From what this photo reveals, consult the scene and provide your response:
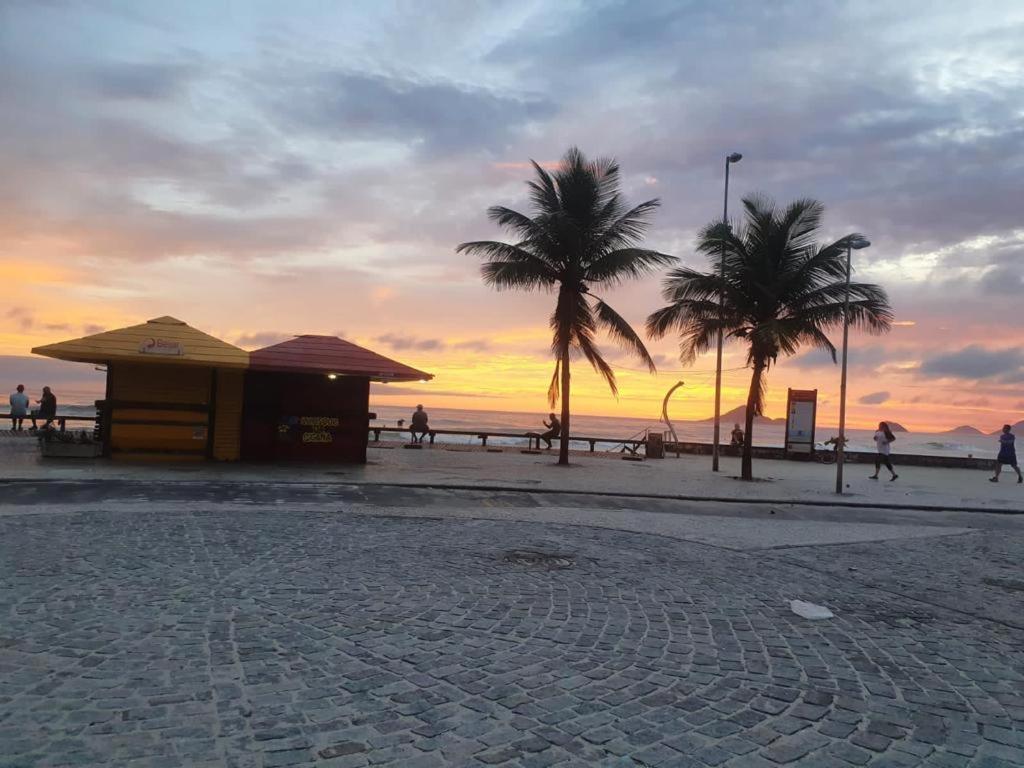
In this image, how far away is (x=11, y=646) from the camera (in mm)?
4828

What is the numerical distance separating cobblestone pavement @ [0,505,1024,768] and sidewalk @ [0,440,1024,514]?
7.69 meters

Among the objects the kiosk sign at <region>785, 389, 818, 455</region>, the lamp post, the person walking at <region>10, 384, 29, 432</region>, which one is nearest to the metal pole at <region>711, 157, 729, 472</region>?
the lamp post

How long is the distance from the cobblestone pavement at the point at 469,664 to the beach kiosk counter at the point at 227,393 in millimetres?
10165

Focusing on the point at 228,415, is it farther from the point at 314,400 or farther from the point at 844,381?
the point at 844,381

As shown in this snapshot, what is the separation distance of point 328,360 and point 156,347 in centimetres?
403

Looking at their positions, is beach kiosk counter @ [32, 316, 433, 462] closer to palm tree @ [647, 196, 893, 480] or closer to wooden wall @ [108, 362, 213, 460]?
wooden wall @ [108, 362, 213, 460]

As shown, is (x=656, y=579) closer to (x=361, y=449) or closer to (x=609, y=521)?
(x=609, y=521)

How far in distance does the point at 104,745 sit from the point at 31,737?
37 cm

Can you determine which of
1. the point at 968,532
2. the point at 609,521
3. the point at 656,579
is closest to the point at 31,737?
the point at 656,579

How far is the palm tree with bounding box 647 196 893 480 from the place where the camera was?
2133 centimetres

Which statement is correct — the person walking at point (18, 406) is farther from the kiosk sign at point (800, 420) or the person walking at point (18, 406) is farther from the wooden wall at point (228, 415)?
the kiosk sign at point (800, 420)

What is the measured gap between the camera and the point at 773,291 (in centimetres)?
2159

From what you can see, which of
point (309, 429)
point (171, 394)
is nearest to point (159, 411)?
point (171, 394)

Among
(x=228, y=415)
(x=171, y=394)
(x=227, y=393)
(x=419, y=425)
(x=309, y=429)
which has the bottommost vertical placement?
(x=309, y=429)
